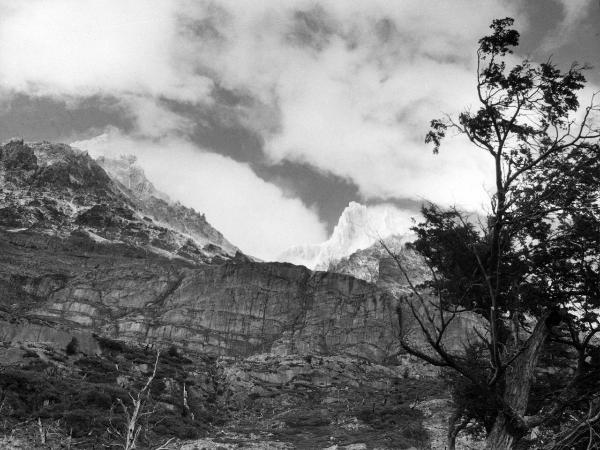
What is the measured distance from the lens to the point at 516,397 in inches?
350

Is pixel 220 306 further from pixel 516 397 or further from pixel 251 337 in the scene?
pixel 516 397

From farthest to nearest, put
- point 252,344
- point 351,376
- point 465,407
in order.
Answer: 1. point 252,344
2. point 351,376
3. point 465,407

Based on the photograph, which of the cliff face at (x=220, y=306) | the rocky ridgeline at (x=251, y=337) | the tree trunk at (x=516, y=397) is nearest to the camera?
the tree trunk at (x=516, y=397)

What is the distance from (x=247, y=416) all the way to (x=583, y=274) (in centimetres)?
6036

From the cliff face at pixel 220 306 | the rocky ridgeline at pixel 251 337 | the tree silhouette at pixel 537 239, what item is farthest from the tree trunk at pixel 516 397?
the cliff face at pixel 220 306

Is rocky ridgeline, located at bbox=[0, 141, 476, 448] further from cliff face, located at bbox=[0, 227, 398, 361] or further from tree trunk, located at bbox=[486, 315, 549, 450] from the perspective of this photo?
tree trunk, located at bbox=[486, 315, 549, 450]

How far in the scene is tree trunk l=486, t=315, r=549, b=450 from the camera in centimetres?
843

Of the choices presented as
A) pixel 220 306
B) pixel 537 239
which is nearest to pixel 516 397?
pixel 537 239

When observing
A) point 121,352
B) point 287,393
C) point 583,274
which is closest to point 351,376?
point 287,393

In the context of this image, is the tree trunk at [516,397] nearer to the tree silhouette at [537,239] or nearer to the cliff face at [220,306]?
the tree silhouette at [537,239]

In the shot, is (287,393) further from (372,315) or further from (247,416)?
(372,315)

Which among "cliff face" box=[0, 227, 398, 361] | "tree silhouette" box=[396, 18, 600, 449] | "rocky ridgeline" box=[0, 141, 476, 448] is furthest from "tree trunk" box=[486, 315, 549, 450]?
"cliff face" box=[0, 227, 398, 361]

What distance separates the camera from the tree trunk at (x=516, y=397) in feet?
27.7

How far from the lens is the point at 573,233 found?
437 inches
